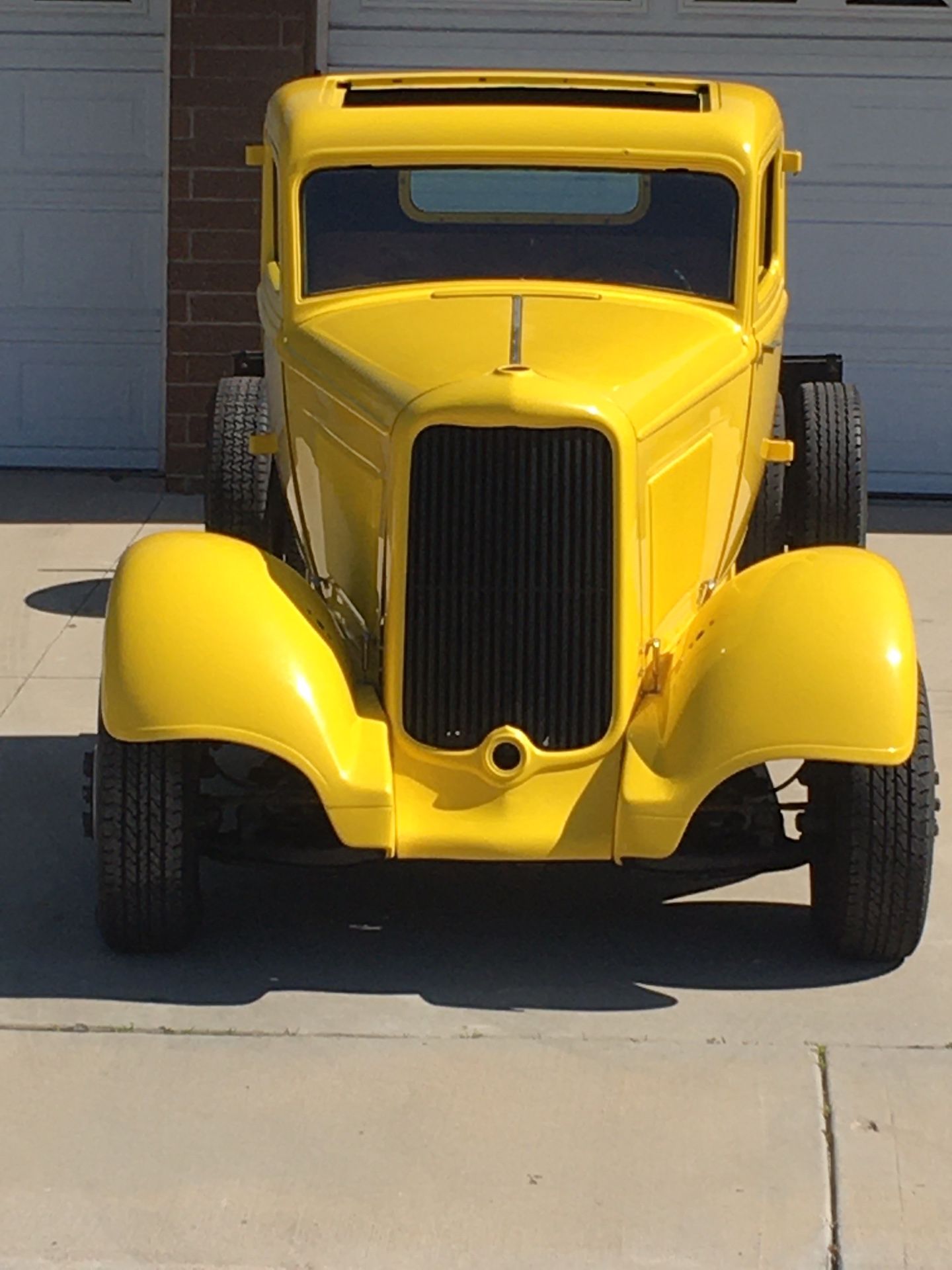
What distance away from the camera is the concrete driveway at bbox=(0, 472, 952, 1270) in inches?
165

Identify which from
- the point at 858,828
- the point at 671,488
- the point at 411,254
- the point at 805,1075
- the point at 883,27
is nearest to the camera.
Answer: the point at 805,1075

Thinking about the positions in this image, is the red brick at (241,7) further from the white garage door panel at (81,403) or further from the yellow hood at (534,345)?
the yellow hood at (534,345)

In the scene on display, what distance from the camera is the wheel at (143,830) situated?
17.5 ft

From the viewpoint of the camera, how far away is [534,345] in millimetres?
5719

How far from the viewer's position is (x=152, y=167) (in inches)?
456

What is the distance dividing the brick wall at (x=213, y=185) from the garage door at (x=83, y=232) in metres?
0.38

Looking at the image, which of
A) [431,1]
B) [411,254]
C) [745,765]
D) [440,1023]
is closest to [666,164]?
[411,254]

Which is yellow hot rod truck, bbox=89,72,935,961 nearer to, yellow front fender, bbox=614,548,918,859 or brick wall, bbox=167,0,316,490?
yellow front fender, bbox=614,548,918,859

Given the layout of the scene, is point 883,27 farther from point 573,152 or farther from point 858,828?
point 858,828

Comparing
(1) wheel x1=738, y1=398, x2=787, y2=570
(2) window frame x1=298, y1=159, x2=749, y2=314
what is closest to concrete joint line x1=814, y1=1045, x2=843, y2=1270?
(2) window frame x1=298, y1=159, x2=749, y2=314

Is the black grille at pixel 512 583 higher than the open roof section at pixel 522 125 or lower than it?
lower

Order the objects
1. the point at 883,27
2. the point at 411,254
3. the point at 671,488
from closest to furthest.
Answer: the point at 671,488, the point at 411,254, the point at 883,27

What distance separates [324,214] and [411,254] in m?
0.32

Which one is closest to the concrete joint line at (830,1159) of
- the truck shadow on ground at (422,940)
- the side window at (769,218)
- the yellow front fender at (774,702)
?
the truck shadow on ground at (422,940)
